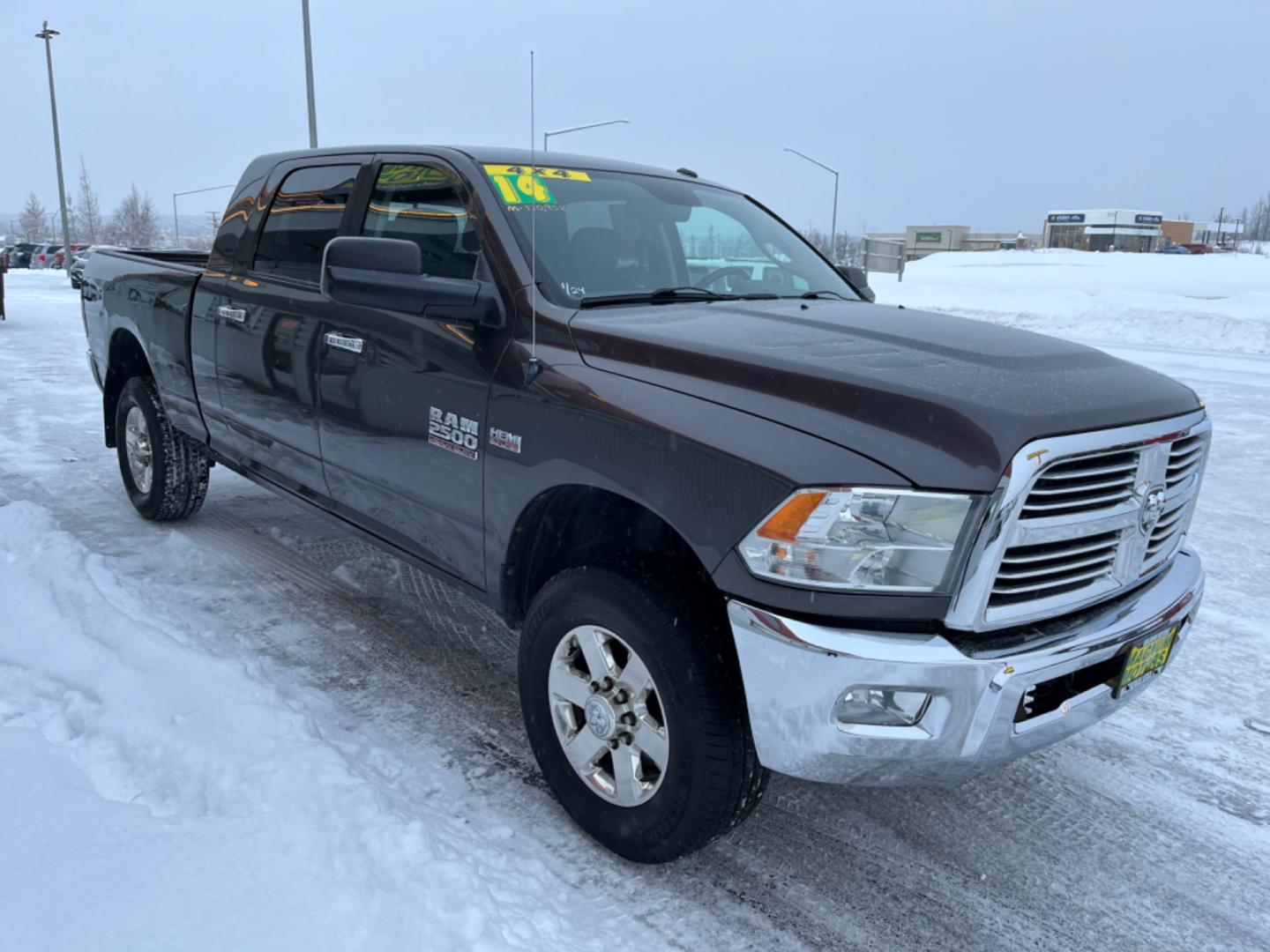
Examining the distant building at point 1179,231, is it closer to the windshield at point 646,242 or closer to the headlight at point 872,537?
the windshield at point 646,242

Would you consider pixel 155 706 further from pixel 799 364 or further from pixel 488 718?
pixel 799 364

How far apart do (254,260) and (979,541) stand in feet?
11.5

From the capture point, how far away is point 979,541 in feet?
6.62

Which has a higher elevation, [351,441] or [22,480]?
[351,441]

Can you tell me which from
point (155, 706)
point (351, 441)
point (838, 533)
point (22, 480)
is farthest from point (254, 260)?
point (838, 533)

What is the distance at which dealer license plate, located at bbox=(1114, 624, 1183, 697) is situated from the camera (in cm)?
240

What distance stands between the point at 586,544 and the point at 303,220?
2148mm

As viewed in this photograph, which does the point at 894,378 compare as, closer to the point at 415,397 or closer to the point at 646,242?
the point at 646,242

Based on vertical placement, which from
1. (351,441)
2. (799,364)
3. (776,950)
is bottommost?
(776,950)

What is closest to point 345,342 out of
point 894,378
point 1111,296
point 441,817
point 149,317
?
point 441,817

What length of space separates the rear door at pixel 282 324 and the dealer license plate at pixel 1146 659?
9.33ft

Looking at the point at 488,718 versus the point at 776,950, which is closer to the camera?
the point at 776,950

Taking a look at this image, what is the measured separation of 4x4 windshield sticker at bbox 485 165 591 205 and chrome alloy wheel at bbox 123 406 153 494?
304 centimetres

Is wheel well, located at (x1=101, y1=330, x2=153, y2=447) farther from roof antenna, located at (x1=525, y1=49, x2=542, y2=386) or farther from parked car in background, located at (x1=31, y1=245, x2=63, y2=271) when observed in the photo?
parked car in background, located at (x1=31, y1=245, x2=63, y2=271)
